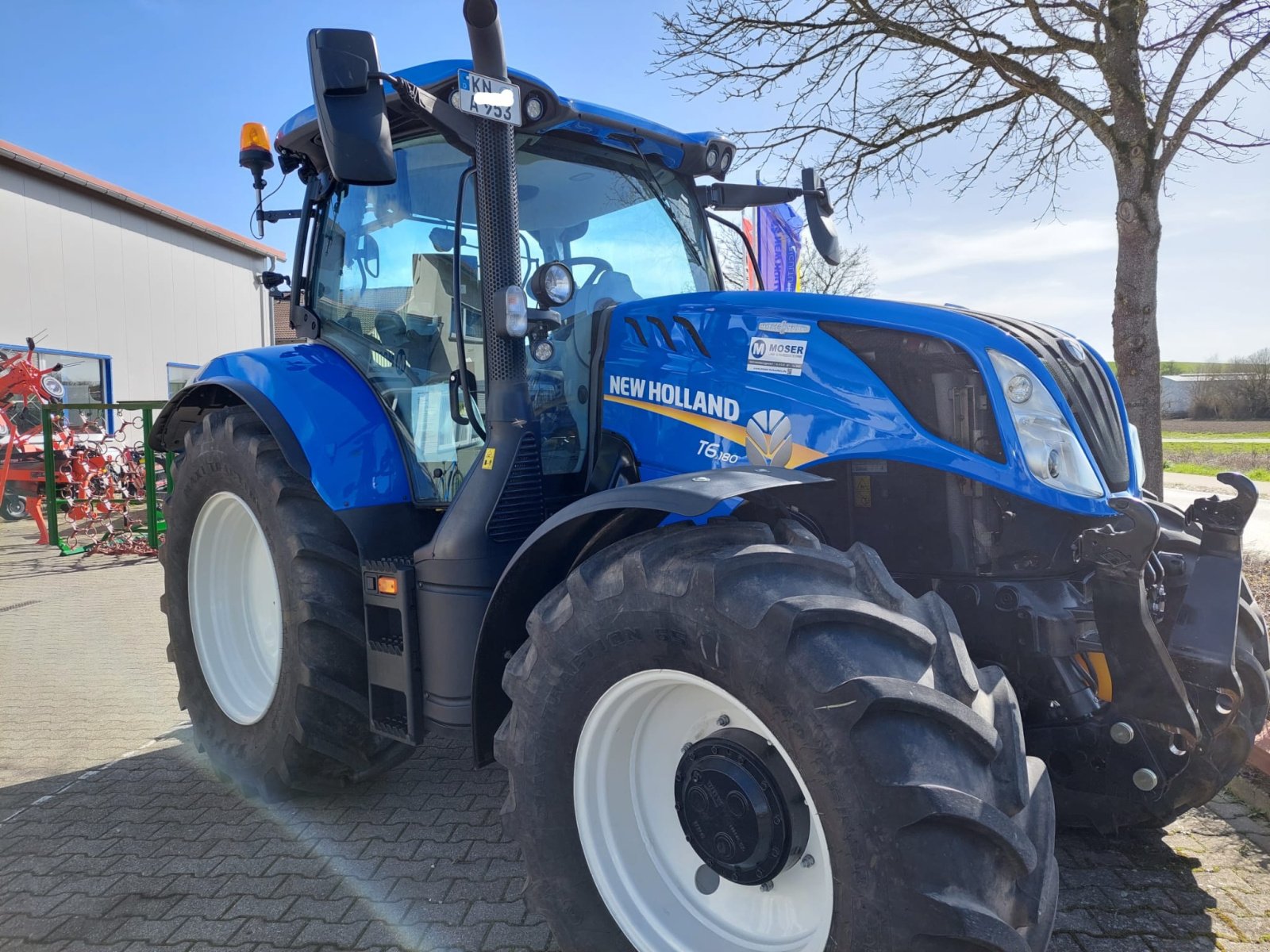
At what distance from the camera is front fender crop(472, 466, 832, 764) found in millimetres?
2104

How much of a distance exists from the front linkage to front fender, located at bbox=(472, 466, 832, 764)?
0.71 m

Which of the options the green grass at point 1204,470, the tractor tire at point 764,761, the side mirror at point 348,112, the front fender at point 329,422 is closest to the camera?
the tractor tire at point 764,761

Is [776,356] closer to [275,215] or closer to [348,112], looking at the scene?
[348,112]

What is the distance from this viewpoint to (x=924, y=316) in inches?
92.8

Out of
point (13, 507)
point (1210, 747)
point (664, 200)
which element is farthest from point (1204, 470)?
point (13, 507)

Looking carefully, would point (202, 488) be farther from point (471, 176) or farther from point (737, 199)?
point (737, 199)

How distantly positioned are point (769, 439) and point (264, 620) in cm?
236

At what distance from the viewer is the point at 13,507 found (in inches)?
518

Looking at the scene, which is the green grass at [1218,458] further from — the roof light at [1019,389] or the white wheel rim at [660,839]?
the white wheel rim at [660,839]

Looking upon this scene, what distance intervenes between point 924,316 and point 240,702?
9.59 feet

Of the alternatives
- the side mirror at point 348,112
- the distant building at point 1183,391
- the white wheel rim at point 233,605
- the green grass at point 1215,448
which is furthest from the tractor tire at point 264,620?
the distant building at point 1183,391

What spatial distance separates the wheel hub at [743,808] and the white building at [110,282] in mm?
15639

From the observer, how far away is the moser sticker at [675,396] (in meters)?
2.54

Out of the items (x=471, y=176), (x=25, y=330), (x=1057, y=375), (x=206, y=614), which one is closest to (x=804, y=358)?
(x=1057, y=375)
